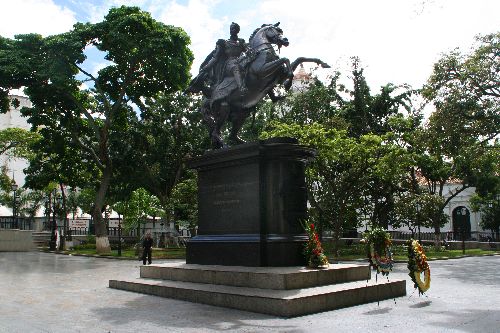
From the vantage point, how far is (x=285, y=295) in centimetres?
807

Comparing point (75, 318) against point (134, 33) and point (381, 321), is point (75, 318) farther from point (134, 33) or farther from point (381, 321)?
point (134, 33)

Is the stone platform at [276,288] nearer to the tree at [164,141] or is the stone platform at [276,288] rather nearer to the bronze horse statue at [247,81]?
the bronze horse statue at [247,81]

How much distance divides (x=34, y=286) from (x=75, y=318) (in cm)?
567

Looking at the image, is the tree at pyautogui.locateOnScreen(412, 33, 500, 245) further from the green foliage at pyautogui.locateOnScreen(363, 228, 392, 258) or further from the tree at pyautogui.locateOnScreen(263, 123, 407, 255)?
the green foliage at pyautogui.locateOnScreen(363, 228, 392, 258)

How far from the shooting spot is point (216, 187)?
1162 centimetres

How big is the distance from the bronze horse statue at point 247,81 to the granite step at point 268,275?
11.2ft

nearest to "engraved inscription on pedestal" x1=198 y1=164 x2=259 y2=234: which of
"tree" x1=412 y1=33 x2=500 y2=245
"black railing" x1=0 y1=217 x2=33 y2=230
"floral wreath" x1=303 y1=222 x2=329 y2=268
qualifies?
"floral wreath" x1=303 y1=222 x2=329 y2=268

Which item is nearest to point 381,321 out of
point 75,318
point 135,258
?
point 75,318

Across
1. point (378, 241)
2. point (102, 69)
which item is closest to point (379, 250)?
point (378, 241)

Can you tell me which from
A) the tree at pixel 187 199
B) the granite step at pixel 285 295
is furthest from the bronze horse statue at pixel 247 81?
the tree at pixel 187 199

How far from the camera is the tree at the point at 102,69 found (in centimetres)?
2581

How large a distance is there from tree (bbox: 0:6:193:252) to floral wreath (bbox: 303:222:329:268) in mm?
18824

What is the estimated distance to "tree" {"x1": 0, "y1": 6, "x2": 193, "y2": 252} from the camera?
1016 inches

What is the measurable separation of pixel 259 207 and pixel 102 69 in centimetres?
2108
